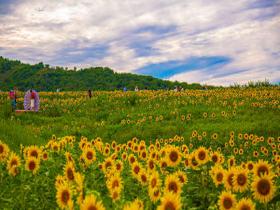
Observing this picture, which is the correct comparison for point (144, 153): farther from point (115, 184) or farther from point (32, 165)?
point (115, 184)

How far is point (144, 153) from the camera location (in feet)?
25.1

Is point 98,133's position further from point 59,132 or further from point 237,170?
point 237,170

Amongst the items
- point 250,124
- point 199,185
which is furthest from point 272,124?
point 199,185

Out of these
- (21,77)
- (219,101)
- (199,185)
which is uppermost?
(21,77)

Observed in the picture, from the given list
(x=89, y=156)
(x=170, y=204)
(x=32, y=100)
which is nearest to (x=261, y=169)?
(x=170, y=204)

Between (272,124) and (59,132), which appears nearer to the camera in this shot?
(272,124)

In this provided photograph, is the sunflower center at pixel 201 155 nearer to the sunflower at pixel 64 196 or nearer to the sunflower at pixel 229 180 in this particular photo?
the sunflower at pixel 229 180

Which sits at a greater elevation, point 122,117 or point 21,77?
point 21,77

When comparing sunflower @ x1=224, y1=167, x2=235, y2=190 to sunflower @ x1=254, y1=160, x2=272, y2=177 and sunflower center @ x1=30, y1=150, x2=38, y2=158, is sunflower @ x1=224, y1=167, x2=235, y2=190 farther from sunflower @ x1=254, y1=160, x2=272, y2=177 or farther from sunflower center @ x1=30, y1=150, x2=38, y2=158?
sunflower center @ x1=30, y1=150, x2=38, y2=158

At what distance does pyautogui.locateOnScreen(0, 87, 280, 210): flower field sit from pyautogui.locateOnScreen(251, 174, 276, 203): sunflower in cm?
1

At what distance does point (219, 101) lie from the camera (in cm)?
2261

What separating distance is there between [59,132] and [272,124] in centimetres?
933

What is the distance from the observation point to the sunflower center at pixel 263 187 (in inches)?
183

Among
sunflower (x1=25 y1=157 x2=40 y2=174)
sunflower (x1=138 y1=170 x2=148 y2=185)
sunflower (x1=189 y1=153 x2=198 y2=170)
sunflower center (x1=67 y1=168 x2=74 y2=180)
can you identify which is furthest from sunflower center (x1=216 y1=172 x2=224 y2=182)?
sunflower (x1=25 y1=157 x2=40 y2=174)
